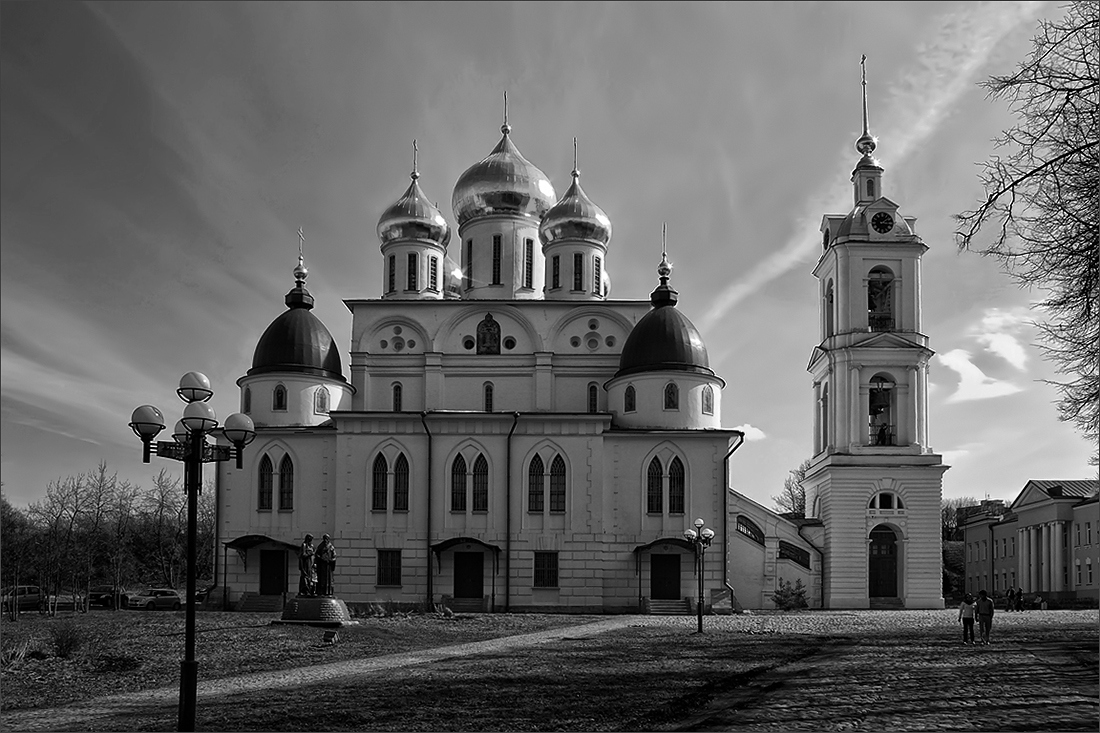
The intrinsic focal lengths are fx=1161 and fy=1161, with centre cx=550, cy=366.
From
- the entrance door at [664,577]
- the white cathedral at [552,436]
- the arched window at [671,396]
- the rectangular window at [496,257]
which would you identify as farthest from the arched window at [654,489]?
the rectangular window at [496,257]

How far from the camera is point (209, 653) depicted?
19.5 m

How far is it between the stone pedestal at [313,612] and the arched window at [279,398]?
16.7m

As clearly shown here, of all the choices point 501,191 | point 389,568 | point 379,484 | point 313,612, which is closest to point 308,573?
point 313,612

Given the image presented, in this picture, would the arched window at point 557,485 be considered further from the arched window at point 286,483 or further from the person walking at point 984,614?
the person walking at point 984,614

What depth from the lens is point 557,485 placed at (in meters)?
39.7

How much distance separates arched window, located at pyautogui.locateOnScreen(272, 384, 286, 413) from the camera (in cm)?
4119

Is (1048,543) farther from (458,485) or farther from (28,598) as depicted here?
(28,598)

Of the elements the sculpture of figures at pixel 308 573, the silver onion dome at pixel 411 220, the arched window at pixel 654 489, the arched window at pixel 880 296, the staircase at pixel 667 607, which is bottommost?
the staircase at pixel 667 607

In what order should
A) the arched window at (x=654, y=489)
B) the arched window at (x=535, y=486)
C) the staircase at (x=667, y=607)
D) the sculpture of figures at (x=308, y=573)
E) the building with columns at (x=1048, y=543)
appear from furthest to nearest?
the building with columns at (x=1048, y=543) < the arched window at (x=654, y=489) < the arched window at (x=535, y=486) < the staircase at (x=667, y=607) < the sculpture of figures at (x=308, y=573)

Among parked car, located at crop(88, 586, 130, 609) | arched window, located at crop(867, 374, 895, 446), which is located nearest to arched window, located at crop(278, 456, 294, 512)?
parked car, located at crop(88, 586, 130, 609)

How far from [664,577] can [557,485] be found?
187 inches

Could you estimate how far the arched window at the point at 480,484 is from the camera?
39688 mm

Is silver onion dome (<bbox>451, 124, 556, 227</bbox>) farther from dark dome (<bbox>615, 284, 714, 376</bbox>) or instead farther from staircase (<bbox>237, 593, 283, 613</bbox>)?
staircase (<bbox>237, 593, 283, 613</bbox>)

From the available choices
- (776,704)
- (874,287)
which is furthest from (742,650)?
(874,287)
